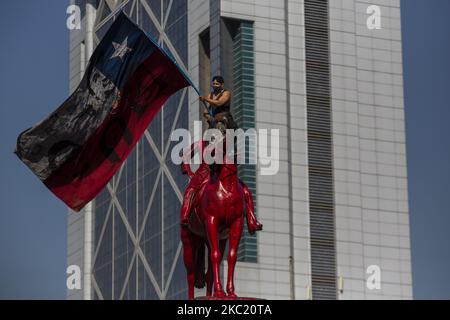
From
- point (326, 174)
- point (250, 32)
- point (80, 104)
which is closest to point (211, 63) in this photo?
point (250, 32)

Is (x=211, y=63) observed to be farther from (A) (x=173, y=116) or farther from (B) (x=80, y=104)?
(B) (x=80, y=104)

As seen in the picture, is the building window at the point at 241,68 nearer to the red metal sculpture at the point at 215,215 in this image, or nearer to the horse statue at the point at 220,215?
the red metal sculpture at the point at 215,215

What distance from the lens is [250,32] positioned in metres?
166

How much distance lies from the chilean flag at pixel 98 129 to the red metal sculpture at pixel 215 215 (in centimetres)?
441

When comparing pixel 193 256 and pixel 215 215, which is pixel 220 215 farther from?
pixel 193 256

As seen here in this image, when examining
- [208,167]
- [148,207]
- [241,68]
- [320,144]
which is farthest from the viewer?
[148,207]

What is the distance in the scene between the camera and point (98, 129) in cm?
6350

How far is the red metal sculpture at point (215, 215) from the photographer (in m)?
58.1

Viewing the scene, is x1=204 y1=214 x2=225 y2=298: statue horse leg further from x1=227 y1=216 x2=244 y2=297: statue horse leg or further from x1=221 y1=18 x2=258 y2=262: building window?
x1=221 y1=18 x2=258 y2=262: building window

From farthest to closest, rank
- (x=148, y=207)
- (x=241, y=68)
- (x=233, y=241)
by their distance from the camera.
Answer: (x=148, y=207) → (x=241, y=68) → (x=233, y=241)

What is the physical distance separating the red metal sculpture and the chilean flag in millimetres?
4413

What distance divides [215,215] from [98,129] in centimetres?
739

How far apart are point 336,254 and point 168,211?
2039 centimetres

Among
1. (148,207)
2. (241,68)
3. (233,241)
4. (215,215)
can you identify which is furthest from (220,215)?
(148,207)
